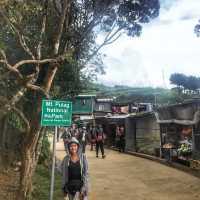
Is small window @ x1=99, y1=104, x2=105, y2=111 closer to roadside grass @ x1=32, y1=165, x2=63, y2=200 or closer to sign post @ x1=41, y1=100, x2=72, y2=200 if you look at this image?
roadside grass @ x1=32, y1=165, x2=63, y2=200

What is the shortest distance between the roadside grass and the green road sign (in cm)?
355

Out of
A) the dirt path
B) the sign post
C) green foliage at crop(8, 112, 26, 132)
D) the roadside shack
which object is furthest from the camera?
the roadside shack

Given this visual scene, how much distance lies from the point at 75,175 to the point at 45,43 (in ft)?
22.0

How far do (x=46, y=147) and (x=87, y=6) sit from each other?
635 cm

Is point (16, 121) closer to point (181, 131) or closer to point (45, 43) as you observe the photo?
point (45, 43)

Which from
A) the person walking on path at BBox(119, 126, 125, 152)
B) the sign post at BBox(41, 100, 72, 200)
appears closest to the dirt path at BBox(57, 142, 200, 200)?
the sign post at BBox(41, 100, 72, 200)

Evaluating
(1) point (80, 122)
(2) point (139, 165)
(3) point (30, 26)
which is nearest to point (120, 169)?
(2) point (139, 165)

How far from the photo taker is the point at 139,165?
16.9m

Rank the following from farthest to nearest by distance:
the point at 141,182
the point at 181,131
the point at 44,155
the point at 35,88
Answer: the point at 44,155 < the point at 181,131 < the point at 141,182 < the point at 35,88

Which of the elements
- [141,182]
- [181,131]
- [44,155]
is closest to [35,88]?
[141,182]

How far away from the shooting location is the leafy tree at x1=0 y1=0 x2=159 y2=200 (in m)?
9.41

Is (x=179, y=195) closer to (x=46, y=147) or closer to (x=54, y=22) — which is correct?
(x=54, y=22)

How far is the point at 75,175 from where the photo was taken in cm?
679

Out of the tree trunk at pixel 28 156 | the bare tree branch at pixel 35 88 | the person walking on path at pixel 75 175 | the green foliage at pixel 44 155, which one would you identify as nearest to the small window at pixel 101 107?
the green foliage at pixel 44 155
